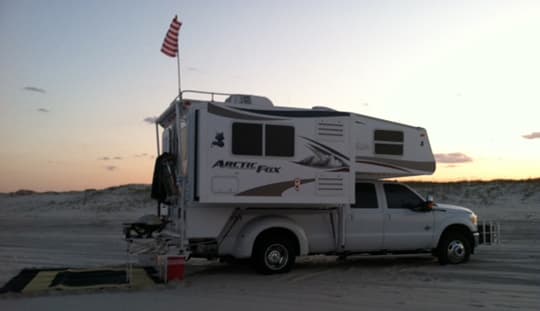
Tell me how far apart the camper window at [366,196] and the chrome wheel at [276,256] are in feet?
5.73

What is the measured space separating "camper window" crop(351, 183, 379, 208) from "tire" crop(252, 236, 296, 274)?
1.68 metres

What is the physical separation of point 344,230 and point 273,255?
1.47 meters

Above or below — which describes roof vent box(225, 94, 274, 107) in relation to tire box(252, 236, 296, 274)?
above

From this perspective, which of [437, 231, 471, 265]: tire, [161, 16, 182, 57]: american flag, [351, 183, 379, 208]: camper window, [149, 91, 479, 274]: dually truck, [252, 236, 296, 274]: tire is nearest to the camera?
[149, 91, 479, 274]: dually truck

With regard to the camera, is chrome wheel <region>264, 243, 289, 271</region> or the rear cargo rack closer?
chrome wheel <region>264, 243, 289, 271</region>

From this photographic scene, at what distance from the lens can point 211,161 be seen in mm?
9320

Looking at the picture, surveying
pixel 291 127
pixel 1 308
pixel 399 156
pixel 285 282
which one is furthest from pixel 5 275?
pixel 399 156

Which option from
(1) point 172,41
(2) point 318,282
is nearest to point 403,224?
(2) point 318,282

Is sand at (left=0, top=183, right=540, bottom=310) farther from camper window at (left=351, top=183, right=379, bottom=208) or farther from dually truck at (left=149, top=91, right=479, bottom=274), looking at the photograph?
camper window at (left=351, top=183, right=379, bottom=208)

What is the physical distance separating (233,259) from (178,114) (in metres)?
2.76

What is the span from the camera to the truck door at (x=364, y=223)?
1072cm

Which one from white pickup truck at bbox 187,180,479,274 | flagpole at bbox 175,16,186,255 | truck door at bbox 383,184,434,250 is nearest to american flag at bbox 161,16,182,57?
flagpole at bbox 175,16,186,255

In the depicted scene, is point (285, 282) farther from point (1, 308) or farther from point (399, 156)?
point (1, 308)

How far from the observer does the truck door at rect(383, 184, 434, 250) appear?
11.0m
